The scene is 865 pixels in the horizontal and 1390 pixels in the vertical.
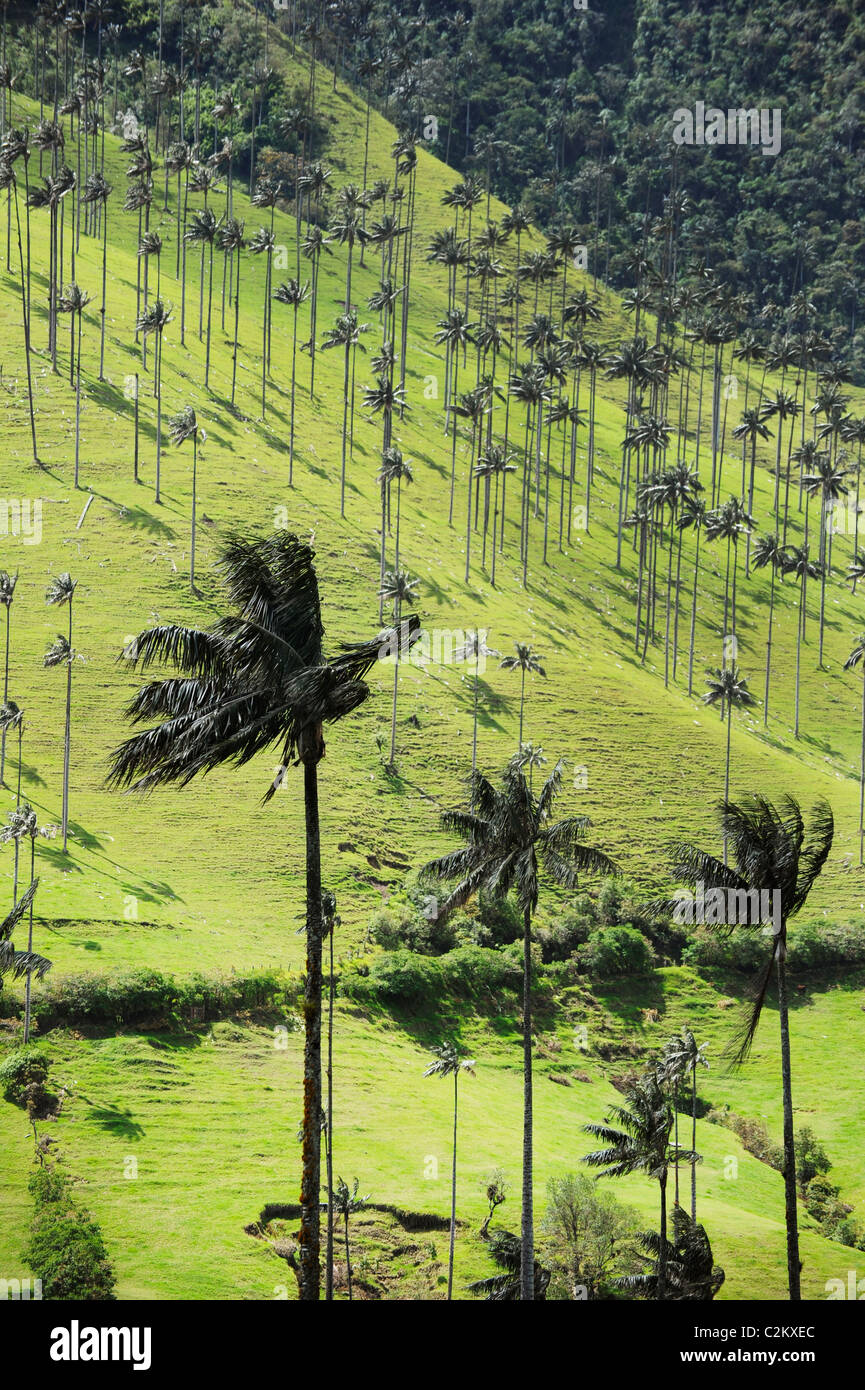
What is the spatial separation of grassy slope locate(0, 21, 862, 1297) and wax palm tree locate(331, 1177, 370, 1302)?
2.06 metres

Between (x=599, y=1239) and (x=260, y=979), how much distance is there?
1044 inches

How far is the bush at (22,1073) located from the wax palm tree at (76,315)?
238 ft

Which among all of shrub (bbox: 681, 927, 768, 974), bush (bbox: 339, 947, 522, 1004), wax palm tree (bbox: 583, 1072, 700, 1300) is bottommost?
shrub (bbox: 681, 927, 768, 974)

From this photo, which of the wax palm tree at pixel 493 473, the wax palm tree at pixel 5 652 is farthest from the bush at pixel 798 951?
the wax palm tree at pixel 493 473

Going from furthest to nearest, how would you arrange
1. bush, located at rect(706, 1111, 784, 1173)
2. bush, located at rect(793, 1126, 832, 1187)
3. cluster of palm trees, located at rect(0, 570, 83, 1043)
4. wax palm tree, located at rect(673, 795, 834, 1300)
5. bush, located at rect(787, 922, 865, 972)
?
1. bush, located at rect(787, 922, 865, 972)
2. bush, located at rect(706, 1111, 784, 1173)
3. cluster of palm trees, located at rect(0, 570, 83, 1043)
4. bush, located at rect(793, 1126, 832, 1187)
5. wax palm tree, located at rect(673, 795, 834, 1300)

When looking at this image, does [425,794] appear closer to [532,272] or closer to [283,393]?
[283,393]

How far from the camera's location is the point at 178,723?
79.5 ft

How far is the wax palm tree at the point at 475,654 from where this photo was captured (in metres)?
102

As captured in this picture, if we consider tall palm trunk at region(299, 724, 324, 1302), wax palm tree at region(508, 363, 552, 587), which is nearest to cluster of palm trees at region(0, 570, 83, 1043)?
tall palm trunk at region(299, 724, 324, 1302)

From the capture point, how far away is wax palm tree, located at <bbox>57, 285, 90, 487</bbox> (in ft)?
400

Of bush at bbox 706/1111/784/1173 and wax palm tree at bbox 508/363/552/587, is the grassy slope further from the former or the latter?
wax palm tree at bbox 508/363/552/587

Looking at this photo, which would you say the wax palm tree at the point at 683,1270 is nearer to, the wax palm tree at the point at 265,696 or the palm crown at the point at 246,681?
the wax palm tree at the point at 265,696

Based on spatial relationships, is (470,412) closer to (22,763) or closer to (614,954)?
(22,763)

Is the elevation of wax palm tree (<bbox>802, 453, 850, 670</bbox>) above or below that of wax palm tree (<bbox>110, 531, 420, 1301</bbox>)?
below
